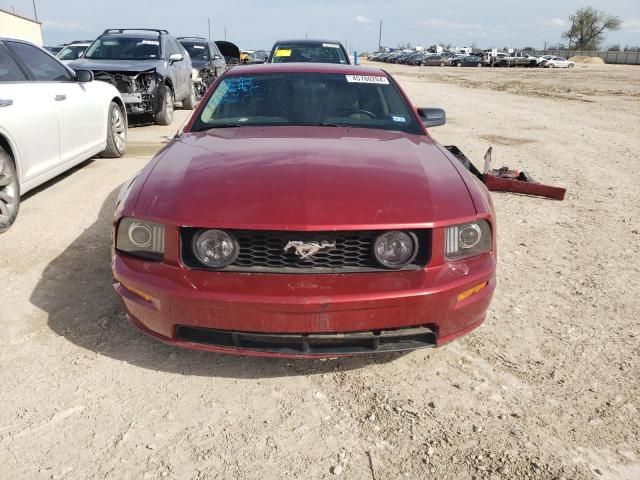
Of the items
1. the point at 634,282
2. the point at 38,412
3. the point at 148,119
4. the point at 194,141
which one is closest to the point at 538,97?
the point at 148,119

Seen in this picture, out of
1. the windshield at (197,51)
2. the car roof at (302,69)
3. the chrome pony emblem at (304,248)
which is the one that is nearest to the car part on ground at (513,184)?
the car roof at (302,69)

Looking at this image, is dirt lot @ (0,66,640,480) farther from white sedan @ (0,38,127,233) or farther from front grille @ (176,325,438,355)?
white sedan @ (0,38,127,233)

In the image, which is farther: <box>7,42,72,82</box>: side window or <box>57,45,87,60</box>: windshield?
<box>57,45,87,60</box>: windshield

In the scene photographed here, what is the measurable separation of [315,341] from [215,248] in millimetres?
587

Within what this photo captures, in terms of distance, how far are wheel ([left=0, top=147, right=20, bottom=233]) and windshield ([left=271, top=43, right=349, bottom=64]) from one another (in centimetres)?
689

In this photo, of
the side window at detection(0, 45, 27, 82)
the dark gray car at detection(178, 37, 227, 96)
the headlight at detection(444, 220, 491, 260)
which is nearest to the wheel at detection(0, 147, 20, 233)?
the side window at detection(0, 45, 27, 82)

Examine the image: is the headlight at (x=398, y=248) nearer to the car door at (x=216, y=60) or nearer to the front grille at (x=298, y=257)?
the front grille at (x=298, y=257)

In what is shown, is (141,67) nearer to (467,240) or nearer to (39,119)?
(39,119)

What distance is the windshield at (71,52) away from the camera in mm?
12117

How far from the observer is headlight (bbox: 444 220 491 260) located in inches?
93.4

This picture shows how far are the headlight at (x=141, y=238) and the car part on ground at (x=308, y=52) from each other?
28.6ft

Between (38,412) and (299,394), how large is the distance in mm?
1134

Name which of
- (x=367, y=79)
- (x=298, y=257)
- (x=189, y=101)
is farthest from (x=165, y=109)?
(x=298, y=257)

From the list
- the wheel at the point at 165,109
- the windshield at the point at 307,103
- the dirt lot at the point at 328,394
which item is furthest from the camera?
the wheel at the point at 165,109
